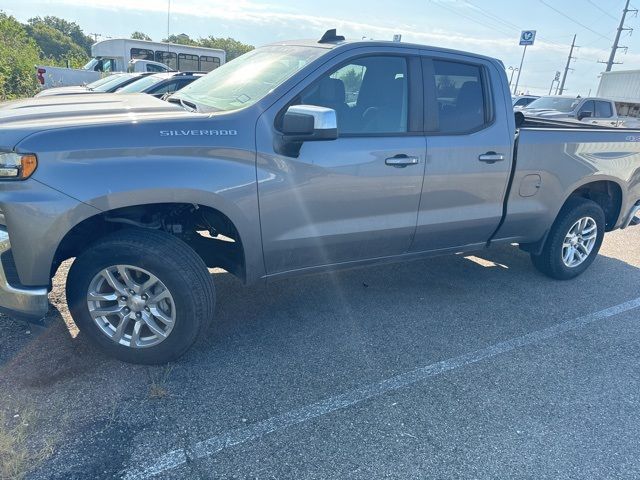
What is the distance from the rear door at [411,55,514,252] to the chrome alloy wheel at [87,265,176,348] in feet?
6.33

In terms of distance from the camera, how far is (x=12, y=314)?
2545 millimetres

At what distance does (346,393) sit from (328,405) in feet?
0.53

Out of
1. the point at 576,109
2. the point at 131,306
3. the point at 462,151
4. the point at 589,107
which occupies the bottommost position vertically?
the point at 131,306

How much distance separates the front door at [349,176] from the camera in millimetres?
2947

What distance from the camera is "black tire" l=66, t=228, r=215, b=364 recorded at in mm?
2684

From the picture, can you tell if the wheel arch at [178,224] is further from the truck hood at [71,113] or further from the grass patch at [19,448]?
the grass patch at [19,448]

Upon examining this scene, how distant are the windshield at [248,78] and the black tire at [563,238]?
2808mm

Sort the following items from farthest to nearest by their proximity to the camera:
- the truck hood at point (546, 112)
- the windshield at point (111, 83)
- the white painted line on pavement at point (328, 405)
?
the truck hood at point (546, 112) < the windshield at point (111, 83) < the white painted line on pavement at point (328, 405)

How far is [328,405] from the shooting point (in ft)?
8.82

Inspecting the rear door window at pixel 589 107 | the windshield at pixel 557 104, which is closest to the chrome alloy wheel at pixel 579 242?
the rear door window at pixel 589 107

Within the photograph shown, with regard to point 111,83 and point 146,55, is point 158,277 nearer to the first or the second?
point 111,83

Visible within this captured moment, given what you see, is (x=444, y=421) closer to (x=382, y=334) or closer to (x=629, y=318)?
(x=382, y=334)

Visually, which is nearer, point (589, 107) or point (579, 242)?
point (579, 242)

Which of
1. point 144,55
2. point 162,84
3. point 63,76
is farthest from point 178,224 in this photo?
point 144,55
